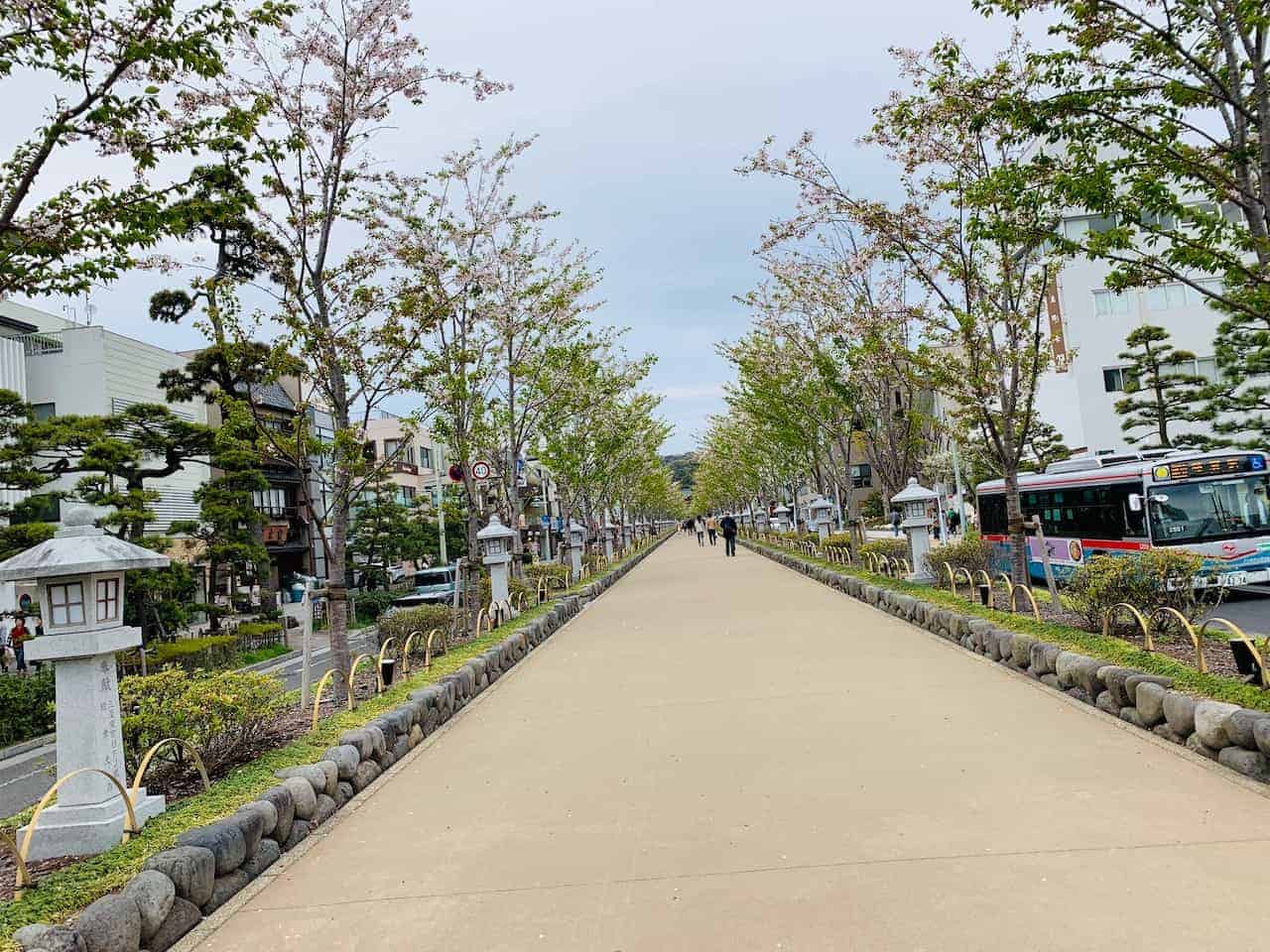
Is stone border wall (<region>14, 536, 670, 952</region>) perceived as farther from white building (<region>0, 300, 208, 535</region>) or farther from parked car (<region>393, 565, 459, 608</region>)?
white building (<region>0, 300, 208, 535</region>)

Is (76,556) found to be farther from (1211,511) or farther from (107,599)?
(1211,511)

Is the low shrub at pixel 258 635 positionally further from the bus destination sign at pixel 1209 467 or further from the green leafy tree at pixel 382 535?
the bus destination sign at pixel 1209 467

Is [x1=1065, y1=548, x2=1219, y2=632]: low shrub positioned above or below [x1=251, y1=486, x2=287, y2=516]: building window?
below

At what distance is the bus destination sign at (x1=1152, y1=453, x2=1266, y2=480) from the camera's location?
14.1 meters

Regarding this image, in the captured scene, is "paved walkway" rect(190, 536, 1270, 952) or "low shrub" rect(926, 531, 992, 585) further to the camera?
"low shrub" rect(926, 531, 992, 585)

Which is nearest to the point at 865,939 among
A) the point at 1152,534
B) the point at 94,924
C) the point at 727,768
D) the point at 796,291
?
the point at 727,768

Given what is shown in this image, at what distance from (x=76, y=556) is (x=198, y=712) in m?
1.59

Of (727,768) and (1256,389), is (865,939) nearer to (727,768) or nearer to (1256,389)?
(727,768)

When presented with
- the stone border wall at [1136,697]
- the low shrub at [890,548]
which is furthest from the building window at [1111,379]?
the stone border wall at [1136,697]

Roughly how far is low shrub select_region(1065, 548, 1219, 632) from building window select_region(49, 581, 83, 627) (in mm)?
9064

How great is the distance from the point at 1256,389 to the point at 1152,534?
39.4 feet

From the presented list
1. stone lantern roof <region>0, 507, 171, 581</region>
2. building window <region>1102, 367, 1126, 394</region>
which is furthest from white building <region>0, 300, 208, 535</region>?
building window <region>1102, 367, 1126, 394</region>

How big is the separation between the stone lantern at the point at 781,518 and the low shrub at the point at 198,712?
134ft

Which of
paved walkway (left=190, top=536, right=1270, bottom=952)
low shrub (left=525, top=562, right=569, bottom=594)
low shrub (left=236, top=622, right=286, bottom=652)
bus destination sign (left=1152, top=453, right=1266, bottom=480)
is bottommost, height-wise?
low shrub (left=236, top=622, right=286, bottom=652)
